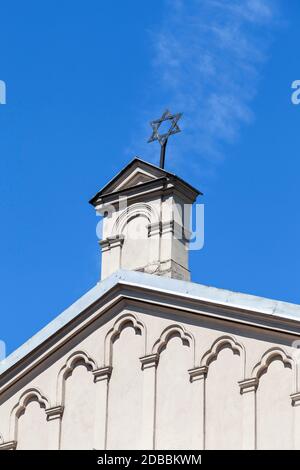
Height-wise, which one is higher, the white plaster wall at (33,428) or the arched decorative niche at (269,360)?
the arched decorative niche at (269,360)

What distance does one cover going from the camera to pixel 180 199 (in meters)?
36.3

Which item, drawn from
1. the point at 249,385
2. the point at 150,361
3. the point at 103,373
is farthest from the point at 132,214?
the point at 249,385

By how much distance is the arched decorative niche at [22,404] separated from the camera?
34969 mm

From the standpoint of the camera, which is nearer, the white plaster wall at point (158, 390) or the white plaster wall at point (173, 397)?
the white plaster wall at point (158, 390)

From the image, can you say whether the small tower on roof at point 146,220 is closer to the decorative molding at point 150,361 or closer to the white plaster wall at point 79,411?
the decorative molding at point 150,361

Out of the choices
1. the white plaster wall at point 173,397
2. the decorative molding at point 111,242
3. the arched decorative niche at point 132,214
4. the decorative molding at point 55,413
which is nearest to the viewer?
the white plaster wall at point 173,397

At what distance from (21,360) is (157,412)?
3.69 metres

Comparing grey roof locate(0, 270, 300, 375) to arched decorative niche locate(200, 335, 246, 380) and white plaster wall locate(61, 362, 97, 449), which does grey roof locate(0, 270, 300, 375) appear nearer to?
arched decorative niche locate(200, 335, 246, 380)

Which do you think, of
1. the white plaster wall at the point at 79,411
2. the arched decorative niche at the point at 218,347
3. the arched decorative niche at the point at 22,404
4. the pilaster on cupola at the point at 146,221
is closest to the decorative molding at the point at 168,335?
the arched decorative niche at the point at 218,347

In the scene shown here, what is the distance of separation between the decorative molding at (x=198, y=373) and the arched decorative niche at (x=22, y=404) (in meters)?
3.45

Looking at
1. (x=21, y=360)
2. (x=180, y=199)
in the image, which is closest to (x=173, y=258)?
(x=180, y=199)

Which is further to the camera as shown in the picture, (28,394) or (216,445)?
(28,394)

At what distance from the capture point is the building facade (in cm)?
3212
